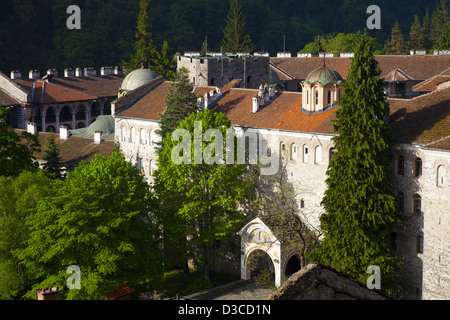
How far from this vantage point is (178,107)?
161 ft

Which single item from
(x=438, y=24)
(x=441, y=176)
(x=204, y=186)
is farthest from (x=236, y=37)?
(x=441, y=176)

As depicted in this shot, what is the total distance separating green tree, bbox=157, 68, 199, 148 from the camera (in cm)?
4897

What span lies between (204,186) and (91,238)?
26.9 ft

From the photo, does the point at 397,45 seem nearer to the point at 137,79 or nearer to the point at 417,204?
the point at 137,79

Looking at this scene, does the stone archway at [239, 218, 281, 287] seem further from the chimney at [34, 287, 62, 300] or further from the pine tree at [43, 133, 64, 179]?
the pine tree at [43, 133, 64, 179]

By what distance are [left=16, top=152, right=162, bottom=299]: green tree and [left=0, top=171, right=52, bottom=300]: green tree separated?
76 cm

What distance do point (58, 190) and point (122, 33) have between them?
285 feet

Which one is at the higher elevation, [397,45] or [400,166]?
[397,45]

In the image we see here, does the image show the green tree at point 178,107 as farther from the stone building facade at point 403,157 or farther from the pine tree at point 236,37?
the pine tree at point 236,37

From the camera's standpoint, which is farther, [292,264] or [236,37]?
[236,37]

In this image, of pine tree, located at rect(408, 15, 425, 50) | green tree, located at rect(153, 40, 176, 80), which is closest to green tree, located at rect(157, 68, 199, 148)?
green tree, located at rect(153, 40, 176, 80)

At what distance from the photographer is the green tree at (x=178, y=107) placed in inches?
1928

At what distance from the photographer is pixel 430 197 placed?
37281mm

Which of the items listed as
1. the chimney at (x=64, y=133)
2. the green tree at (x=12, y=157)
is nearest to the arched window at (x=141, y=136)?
the green tree at (x=12, y=157)
